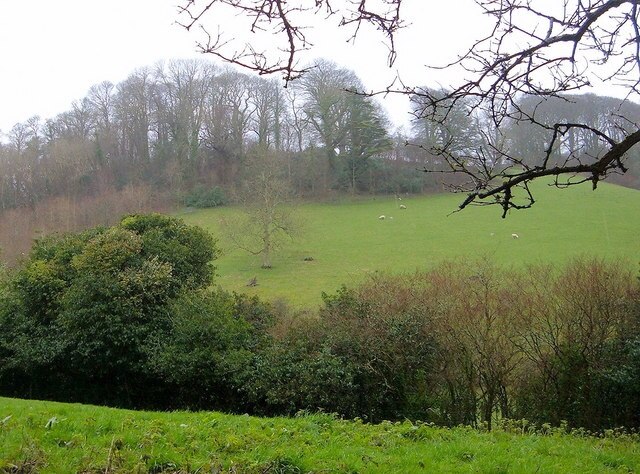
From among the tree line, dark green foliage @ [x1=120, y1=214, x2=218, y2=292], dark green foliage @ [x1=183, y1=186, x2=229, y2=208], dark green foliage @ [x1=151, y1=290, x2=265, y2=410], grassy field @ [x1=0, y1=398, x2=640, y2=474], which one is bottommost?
dark green foliage @ [x1=151, y1=290, x2=265, y2=410]

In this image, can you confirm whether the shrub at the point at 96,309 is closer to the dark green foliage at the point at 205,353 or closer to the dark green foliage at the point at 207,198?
the dark green foliage at the point at 205,353

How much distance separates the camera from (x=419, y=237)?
105ft

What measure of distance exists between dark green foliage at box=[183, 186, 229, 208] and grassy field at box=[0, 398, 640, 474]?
35.1 m

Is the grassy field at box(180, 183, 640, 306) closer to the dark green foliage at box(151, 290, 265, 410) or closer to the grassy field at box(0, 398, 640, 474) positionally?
the dark green foliage at box(151, 290, 265, 410)

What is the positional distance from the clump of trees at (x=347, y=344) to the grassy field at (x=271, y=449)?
15.9 ft

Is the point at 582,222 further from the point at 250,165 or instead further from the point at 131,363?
the point at 131,363

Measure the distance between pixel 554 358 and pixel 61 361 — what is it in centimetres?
1177

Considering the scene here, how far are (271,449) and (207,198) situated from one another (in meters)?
37.5

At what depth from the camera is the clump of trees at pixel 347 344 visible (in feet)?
34.4

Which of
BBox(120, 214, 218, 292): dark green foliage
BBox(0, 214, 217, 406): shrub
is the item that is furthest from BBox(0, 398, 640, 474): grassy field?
BBox(120, 214, 218, 292): dark green foliage

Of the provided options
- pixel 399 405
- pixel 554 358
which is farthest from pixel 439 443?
pixel 554 358

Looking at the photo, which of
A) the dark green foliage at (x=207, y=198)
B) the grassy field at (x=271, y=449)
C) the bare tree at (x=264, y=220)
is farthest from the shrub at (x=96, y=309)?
the dark green foliage at (x=207, y=198)

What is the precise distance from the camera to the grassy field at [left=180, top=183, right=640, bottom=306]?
84.0 feet

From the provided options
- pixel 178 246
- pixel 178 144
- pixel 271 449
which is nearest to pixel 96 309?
pixel 178 246
